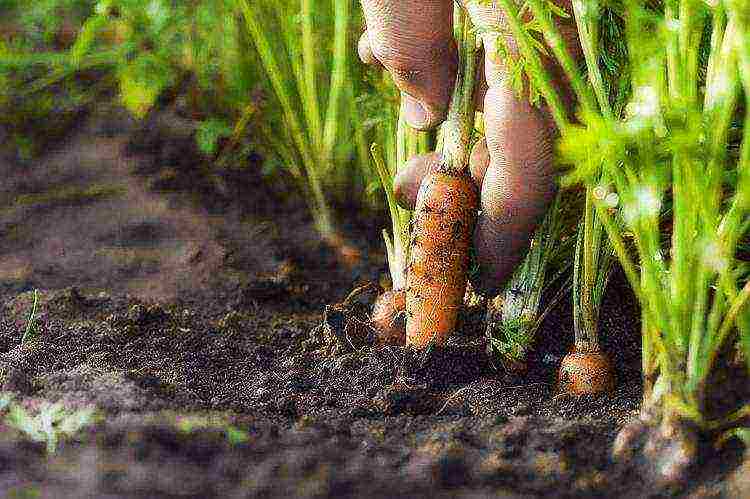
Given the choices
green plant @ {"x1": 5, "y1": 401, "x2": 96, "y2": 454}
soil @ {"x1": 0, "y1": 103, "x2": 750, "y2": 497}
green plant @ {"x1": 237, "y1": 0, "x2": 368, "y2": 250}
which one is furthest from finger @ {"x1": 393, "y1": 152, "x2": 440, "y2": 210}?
green plant @ {"x1": 5, "y1": 401, "x2": 96, "y2": 454}

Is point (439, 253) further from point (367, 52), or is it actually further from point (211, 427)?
point (211, 427)

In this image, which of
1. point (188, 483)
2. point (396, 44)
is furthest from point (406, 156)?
point (188, 483)

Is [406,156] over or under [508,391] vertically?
over

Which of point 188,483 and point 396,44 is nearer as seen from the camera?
point 188,483

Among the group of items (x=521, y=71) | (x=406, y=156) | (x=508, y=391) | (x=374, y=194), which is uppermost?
(x=521, y=71)

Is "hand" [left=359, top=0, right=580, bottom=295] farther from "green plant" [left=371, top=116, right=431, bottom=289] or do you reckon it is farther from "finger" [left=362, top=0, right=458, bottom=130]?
"green plant" [left=371, top=116, right=431, bottom=289]

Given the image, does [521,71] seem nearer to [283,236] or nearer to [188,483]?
[188,483]

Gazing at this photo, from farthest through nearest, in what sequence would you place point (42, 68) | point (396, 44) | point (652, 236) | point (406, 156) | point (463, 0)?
point (42, 68), point (406, 156), point (396, 44), point (463, 0), point (652, 236)
